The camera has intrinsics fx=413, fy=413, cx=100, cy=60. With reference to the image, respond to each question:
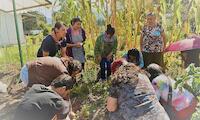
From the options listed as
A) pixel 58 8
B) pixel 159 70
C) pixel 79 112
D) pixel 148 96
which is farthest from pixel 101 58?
pixel 148 96

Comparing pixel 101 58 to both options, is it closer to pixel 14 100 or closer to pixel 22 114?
pixel 14 100

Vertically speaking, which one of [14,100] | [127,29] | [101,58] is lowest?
[14,100]

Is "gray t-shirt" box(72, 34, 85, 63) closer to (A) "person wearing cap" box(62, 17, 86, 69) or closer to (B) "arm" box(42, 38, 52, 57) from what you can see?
(A) "person wearing cap" box(62, 17, 86, 69)

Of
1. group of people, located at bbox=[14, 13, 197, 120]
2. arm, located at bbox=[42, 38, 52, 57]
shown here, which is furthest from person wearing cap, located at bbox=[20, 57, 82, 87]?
arm, located at bbox=[42, 38, 52, 57]

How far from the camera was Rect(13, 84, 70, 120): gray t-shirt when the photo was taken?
3023 mm

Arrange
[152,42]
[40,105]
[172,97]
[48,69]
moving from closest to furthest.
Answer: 1. [40,105]
2. [172,97]
3. [48,69]
4. [152,42]

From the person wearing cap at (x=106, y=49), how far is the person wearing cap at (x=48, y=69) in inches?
87.8

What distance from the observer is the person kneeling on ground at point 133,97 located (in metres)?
3.31

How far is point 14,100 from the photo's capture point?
6.54 m

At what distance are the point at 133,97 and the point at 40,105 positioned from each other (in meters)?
0.77

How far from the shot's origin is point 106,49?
6453 millimetres

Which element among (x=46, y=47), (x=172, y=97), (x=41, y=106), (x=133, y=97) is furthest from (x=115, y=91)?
(x=46, y=47)

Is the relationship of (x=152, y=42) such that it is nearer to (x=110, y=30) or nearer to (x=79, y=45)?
(x=110, y=30)

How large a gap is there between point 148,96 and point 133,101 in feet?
0.43
